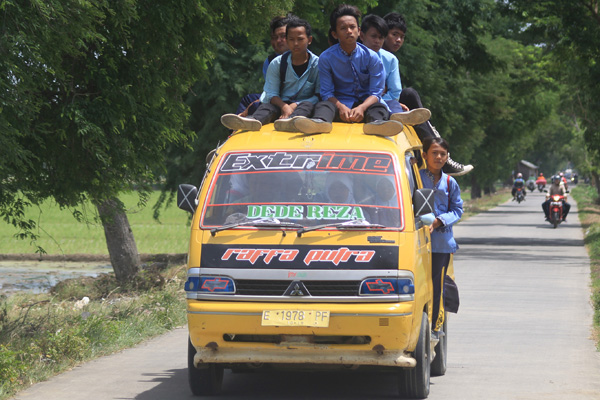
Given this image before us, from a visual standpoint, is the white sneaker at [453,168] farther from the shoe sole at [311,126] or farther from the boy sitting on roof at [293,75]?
the shoe sole at [311,126]

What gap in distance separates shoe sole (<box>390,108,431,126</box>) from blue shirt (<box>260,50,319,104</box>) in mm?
928

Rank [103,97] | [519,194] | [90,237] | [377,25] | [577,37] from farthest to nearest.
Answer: [519,194] < [90,237] < [577,37] < [103,97] < [377,25]

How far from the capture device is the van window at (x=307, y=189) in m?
7.74

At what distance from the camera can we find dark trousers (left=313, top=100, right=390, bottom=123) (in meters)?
8.34

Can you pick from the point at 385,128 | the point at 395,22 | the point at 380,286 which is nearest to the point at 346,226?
the point at 380,286

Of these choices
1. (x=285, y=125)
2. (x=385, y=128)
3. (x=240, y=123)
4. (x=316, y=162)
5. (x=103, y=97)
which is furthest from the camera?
(x=103, y=97)

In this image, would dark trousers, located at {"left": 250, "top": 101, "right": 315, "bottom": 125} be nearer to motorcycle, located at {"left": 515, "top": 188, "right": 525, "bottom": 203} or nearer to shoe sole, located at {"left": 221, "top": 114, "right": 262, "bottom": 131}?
shoe sole, located at {"left": 221, "top": 114, "right": 262, "bottom": 131}

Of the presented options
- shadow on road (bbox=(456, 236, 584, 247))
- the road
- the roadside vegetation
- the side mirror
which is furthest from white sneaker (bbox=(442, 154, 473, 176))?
shadow on road (bbox=(456, 236, 584, 247))

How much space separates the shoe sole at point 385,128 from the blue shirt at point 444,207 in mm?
756

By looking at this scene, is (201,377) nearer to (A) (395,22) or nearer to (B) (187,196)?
(B) (187,196)

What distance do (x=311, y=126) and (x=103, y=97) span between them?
10.1ft

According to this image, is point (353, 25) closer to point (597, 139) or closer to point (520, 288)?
point (520, 288)

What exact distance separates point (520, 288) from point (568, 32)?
9.79 metres

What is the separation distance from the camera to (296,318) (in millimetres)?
7301
